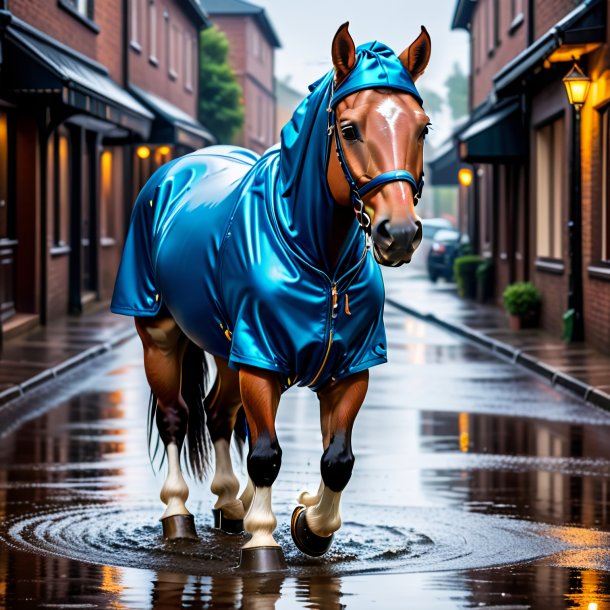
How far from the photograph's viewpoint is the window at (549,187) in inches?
931

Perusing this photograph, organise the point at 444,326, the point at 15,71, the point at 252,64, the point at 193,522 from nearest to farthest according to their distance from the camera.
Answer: the point at 193,522, the point at 15,71, the point at 444,326, the point at 252,64

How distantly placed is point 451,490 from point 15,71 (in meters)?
12.4

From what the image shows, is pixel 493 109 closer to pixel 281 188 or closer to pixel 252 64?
pixel 281 188

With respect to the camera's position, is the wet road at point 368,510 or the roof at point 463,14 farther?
the roof at point 463,14

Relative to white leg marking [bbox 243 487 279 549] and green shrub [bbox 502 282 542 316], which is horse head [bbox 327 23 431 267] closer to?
white leg marking [bbox 243 487 279 549]

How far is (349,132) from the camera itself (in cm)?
588

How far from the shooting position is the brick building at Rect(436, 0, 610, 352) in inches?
766

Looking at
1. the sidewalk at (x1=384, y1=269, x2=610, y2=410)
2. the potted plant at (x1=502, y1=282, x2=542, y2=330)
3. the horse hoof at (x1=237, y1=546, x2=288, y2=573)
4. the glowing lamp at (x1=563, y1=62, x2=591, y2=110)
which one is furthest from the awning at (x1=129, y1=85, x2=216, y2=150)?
the horse hoof at (x1=237, y1=546, x2=288, y2=573)

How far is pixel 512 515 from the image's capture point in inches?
320

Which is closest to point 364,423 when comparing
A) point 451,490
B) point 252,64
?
point 451,490

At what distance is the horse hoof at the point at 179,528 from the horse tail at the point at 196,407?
26.7 inches

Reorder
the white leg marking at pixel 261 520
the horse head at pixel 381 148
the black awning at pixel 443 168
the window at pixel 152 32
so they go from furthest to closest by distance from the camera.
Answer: the black awning at pixel 443 168 → the window at pixel 152 32 → the white leg marking at pixel 261 520 → the horse head at pixel 381 148

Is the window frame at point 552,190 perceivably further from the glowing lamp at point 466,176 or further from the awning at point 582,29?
the glowing lamp at point 466,176

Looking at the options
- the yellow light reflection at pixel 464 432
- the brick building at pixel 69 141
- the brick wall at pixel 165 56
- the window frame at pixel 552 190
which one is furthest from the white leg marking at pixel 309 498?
the brick wall at pixel 165 56
